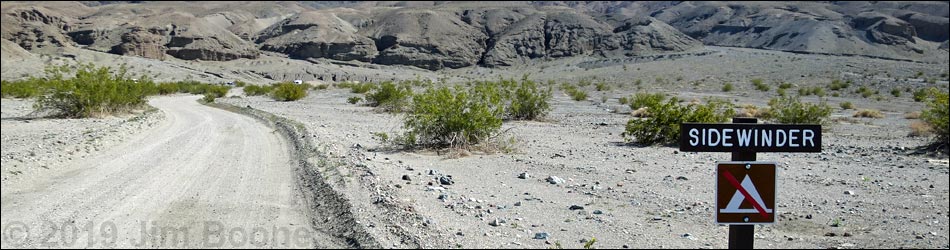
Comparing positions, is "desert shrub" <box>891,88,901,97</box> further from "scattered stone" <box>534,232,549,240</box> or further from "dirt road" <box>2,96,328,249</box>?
"scattered stone" <box>534,232,549,240</box>

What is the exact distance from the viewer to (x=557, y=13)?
135 metres

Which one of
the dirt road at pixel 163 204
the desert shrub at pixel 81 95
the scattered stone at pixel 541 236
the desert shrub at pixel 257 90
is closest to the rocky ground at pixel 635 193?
the scattered stone at pixel 541 236

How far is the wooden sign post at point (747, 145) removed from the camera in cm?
467

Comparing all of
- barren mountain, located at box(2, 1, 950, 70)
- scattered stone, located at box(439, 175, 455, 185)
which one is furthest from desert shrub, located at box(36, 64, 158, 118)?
barren mountain, located at box(2, 1, 950, 70)

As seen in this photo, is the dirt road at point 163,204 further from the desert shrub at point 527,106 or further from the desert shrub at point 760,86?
the desert shrub at point 760,86

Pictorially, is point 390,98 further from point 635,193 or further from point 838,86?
point 838,86

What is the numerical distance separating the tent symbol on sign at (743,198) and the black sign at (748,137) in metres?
0.24

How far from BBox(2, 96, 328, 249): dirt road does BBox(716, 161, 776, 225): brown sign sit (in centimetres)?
356

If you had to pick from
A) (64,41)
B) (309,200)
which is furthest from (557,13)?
(309,200)

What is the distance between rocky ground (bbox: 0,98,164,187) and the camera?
10.5m

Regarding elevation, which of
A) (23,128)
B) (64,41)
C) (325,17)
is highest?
(325,17)

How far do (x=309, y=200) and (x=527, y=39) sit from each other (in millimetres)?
116551

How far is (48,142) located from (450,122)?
27.5 ft

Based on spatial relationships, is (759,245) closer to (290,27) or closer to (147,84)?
(147,84)
